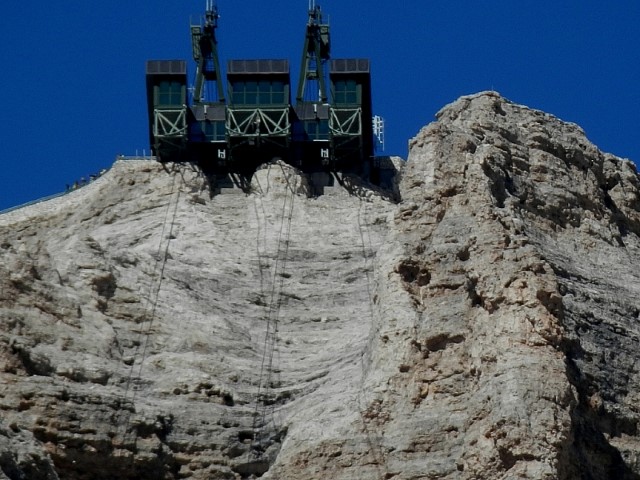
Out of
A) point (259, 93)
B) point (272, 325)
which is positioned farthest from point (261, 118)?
point (272, 325)

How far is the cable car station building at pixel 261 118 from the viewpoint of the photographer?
11981cm

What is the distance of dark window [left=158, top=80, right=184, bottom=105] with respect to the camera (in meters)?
123

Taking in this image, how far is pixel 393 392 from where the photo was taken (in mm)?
85375

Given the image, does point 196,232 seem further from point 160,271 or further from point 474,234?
point 474,234

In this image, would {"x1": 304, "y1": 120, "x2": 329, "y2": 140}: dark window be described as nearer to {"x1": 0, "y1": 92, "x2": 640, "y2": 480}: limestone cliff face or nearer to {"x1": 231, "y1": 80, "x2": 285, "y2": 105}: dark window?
{"x1": 231, "y1": 80, "x2": 285, "y2": 105}: dark window

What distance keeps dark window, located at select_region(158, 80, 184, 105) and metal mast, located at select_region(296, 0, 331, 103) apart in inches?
216

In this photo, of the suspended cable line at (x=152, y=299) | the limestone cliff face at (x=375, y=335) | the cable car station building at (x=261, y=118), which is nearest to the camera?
the limestone cliff face at (x=375, y=335)

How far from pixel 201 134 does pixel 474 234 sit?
1376 inches

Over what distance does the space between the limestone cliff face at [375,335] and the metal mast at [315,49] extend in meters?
16.7

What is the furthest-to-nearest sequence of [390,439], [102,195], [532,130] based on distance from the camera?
[102,195] → [532,130] → [390,439]

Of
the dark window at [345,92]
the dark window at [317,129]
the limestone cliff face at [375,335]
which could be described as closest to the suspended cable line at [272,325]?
the limestone cliff face at [375,335]

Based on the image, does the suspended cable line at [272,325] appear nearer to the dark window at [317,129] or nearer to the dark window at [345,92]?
the dark window at [317,129]

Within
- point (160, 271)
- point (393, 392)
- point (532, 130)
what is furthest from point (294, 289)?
point (393, 392)

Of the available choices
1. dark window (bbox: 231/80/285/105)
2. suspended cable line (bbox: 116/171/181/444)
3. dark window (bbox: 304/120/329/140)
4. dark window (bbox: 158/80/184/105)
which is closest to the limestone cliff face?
suspended cable line (bbox: 116/171/181/444)
